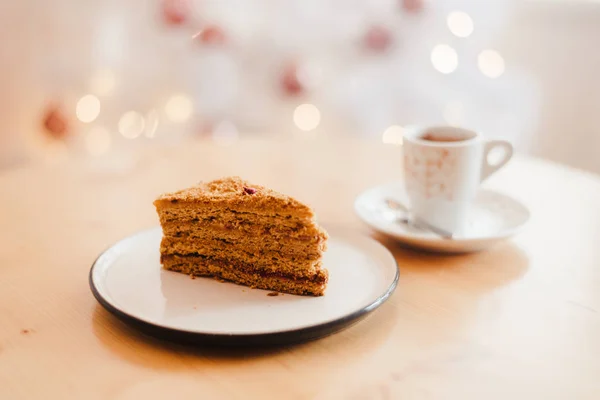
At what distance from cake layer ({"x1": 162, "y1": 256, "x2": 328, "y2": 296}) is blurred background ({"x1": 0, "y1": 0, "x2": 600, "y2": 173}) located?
148cm

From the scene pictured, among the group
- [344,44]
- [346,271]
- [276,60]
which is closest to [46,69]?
[276,60]

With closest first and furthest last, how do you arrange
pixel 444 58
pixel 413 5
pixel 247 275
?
pixel 247 275 → pixel 413 5 → pixel 444 58

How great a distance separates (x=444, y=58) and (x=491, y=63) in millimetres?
197

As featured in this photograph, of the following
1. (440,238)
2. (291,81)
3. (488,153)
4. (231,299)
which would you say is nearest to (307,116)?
(291,81)

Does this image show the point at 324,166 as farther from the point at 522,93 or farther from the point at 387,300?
the point at 522,93

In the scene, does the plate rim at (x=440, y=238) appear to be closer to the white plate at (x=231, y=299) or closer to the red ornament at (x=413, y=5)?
the white plate at (x=231, y=299)

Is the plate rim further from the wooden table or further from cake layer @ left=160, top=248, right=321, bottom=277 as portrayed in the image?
cake layer @ left=160, top=248, right=321, bottom=277

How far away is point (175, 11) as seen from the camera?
8.00 ft

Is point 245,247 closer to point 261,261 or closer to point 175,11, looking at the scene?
point 261,261

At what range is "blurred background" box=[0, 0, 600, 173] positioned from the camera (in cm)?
234

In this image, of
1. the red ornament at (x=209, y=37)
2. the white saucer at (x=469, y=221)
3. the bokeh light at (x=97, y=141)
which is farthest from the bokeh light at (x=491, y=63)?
the bokeh light at (x=97, y=141)

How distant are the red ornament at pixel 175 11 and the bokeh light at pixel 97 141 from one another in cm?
51

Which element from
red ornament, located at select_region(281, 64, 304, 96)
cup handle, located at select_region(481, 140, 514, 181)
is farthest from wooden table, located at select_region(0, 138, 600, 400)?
red ornament, located at select_region(281, 64, 304, 96)

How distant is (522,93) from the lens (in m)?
2.49
